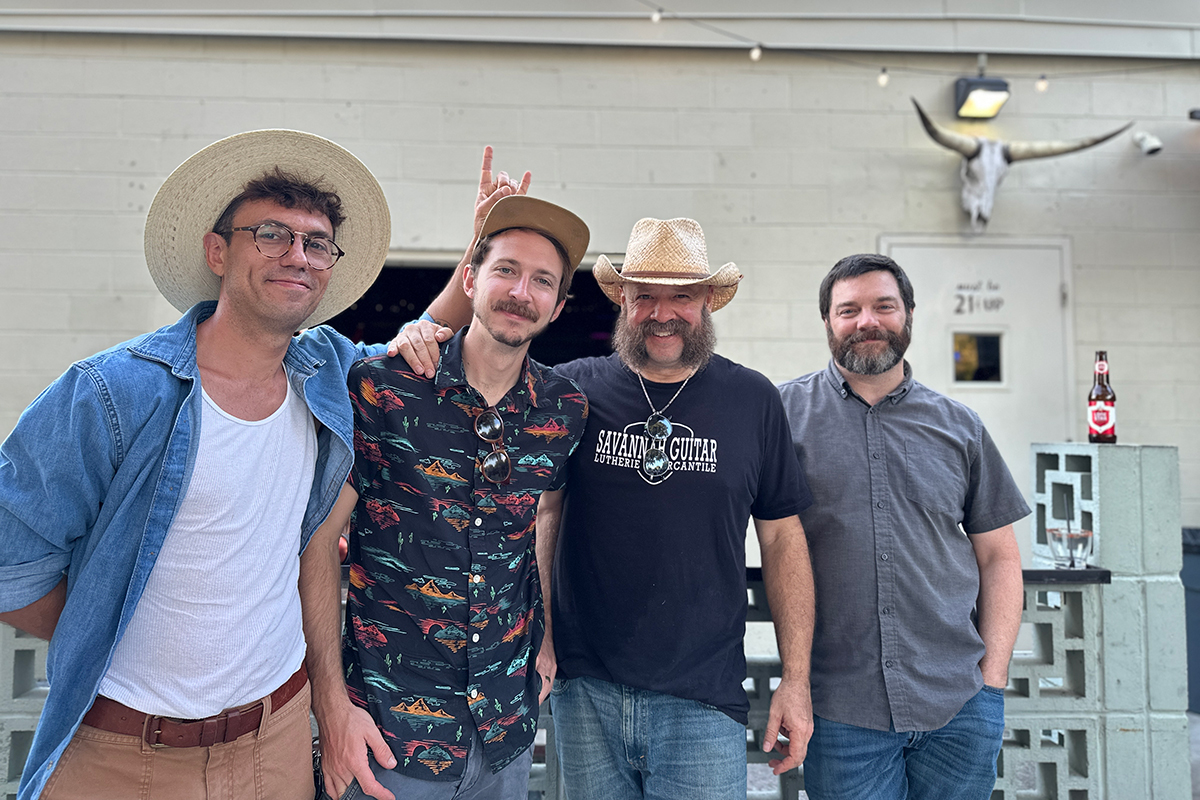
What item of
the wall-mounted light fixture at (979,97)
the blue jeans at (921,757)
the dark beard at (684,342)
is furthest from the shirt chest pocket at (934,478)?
the wall-mounted light fixture at (979,97)

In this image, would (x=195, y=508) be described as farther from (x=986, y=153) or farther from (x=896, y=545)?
(x=986, y=153)

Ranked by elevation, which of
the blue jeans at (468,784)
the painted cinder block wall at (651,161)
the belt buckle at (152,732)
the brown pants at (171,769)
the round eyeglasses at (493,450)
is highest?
the painted cinder block wall at (651,161)

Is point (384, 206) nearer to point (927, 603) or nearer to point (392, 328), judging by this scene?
point (927, 603)

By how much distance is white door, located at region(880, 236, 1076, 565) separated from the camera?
173 inches

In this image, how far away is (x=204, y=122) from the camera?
4180 millimetres

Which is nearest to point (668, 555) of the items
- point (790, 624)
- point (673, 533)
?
point (673, 533)

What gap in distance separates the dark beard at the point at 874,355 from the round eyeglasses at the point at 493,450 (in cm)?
96

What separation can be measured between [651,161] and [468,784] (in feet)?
12.1

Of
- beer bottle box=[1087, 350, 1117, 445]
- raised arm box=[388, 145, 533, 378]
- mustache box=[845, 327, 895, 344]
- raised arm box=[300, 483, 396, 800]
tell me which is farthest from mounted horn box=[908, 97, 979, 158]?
raised arm box=[300, 483, 396, 800]

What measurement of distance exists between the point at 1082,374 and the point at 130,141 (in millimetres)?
5869

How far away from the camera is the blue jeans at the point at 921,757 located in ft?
5.65

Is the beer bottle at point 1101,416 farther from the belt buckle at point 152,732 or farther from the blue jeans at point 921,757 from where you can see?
the belt buckle at point 152,732

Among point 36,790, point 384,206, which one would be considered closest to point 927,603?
point 384,206

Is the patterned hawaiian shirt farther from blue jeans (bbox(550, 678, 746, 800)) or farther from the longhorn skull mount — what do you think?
the longhorn skull mount
